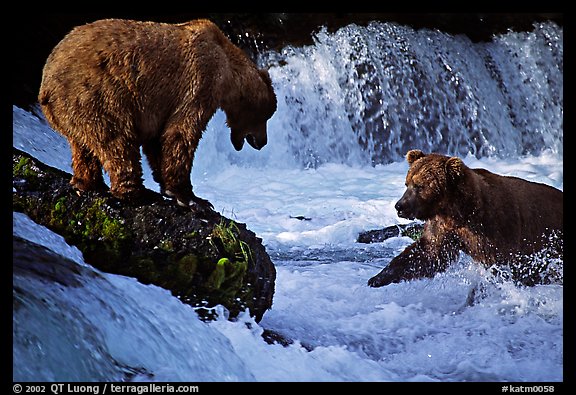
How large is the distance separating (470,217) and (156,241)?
2.38 m

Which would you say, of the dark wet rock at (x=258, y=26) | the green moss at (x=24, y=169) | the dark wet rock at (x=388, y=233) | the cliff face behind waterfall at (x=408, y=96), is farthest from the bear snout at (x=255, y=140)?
the cliff face behind waterfall at (x=408, y=96)

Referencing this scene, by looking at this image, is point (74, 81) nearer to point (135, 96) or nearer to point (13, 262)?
point (135, 96)

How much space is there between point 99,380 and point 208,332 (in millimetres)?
830

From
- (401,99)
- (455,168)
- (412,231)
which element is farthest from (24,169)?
(401,99)

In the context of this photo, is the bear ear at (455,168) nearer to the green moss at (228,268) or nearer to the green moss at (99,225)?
the green moss at (228,268)

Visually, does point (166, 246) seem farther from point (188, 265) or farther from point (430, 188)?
point (430, 188)

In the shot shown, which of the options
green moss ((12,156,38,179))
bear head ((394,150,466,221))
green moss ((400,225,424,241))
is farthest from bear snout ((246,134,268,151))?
green moss ((400,225,424,241))

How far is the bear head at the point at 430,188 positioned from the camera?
209 inches

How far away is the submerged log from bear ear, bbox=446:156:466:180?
1.70 metres

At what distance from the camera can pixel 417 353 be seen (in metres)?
4.77

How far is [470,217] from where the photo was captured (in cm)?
538

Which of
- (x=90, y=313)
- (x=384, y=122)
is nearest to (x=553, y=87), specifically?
(x=384, y=122)

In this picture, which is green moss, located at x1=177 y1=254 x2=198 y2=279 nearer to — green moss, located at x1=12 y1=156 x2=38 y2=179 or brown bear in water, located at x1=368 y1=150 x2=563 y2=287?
green moss, located at x1=12 y1=156 x2=38 y2=179

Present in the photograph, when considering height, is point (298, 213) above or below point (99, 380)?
below
